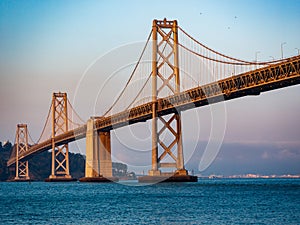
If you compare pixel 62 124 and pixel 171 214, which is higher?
pixel 62 124

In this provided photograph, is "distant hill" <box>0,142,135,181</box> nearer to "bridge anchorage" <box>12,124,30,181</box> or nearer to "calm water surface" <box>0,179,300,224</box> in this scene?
"bridge anchorage" <box>12,124,30,181</box>

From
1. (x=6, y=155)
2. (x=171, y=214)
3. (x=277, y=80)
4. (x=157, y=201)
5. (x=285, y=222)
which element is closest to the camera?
(x=285, y=222)

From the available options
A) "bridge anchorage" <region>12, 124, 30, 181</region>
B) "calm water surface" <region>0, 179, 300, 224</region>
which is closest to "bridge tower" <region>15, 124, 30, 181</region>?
"bridge anchorage" <region>12, 124, 30, 181</region>

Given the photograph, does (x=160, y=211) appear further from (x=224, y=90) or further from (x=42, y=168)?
(x=42, y=168)

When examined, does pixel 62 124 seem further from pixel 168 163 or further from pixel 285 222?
pixel 285 222

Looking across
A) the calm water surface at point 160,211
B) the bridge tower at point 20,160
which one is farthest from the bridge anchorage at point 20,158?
the calm water surface at point 160,211

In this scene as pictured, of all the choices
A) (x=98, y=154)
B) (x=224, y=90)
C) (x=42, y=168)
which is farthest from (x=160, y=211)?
(x=42, y=168)

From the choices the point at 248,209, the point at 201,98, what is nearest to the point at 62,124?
the point at 201,98
